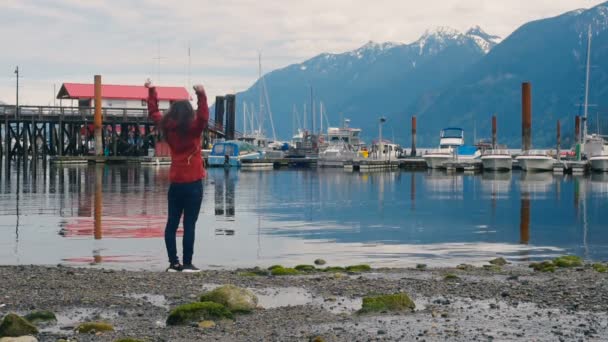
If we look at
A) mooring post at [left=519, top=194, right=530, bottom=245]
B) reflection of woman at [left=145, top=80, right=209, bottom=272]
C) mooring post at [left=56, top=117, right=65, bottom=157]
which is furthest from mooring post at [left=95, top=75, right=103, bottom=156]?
reflection of woman at [left=145, top=80, right=209, bottom=272]

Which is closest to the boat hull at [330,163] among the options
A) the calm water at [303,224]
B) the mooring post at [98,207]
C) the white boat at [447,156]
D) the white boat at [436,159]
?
the white boat at [447,156]

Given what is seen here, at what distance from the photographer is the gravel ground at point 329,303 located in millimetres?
10703

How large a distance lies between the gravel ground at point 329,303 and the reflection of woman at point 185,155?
3.20ft

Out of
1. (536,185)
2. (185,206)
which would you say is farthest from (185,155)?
(536,185)

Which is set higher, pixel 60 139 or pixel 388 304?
pixel 60 139

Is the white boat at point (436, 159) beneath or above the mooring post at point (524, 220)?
above

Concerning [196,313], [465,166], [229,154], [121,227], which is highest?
[229,154]

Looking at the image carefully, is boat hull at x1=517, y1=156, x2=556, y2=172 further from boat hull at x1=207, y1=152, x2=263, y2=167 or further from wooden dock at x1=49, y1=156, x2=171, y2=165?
wooden dock at x1=49, y1=156, x2=171, y2=165

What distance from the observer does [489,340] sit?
34.0 feet

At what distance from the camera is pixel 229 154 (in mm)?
95938

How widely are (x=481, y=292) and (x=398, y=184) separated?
49.6 metres

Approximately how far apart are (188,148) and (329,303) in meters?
3.41

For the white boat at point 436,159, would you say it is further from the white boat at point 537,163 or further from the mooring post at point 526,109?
the mooring post at point 526,109

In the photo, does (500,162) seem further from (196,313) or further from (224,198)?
(196,313)
